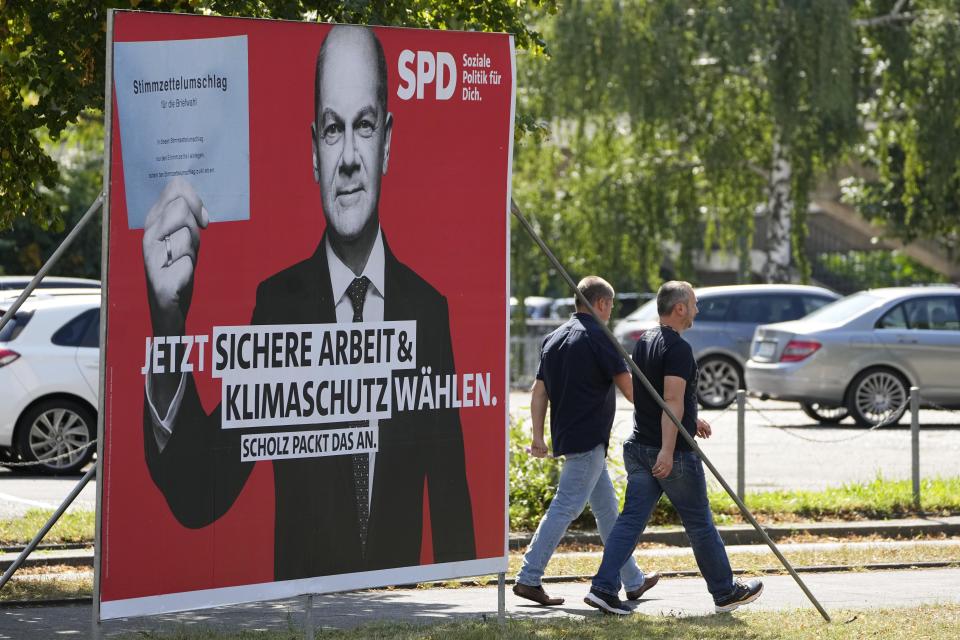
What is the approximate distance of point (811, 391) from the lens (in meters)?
18.3

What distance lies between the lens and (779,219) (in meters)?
28.4

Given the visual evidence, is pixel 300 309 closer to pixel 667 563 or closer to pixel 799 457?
pixel 667 563

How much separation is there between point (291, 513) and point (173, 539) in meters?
0.56

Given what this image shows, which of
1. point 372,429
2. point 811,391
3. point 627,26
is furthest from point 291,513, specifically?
point 627,26

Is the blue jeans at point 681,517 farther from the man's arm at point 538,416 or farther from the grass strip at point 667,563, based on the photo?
the grass strip at point 667,563

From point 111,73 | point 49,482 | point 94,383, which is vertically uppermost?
point 111,73

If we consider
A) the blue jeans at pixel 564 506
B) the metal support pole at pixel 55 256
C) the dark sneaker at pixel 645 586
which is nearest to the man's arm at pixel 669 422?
the blue jeans at pixel 564 506

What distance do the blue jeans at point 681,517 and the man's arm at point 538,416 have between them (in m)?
0.56

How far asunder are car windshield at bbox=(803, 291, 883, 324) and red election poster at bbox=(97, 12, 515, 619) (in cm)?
1204

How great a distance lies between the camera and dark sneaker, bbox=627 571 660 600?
8430 millimetres

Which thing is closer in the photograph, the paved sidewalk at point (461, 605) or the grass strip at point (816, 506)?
the paved sidewalk at point (461, 605)

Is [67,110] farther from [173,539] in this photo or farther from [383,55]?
[173,539]

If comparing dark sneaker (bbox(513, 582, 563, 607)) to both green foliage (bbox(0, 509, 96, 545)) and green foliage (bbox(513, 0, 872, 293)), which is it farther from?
green foliage (bbox(513, 0, 872, 293))

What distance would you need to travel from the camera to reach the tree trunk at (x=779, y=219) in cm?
2794
